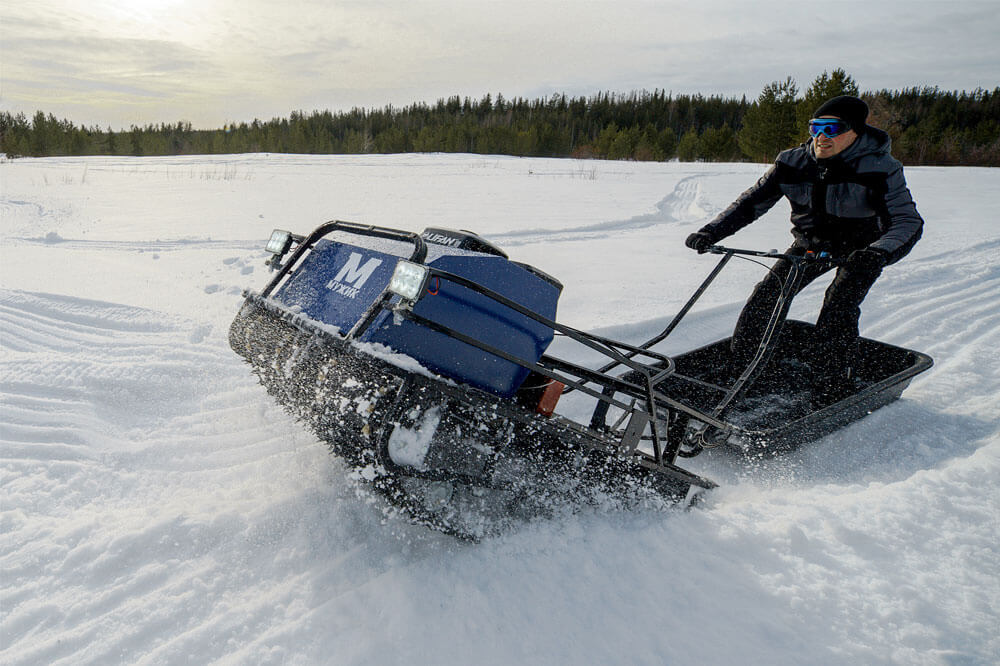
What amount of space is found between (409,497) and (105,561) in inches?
46.0

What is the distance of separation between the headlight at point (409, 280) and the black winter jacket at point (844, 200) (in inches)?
99.4

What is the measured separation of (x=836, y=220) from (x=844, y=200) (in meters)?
0.16

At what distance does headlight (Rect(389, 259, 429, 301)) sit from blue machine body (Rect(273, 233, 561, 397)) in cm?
6

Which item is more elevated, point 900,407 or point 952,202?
point 952,202

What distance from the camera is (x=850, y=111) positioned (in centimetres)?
329

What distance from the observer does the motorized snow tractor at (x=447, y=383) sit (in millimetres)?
2037

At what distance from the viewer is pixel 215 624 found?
6.27 feet

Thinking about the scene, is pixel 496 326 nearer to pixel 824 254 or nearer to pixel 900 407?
pixel 824 254

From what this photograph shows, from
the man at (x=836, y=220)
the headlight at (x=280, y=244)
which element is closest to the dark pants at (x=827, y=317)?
the man at (x=836, y=220)

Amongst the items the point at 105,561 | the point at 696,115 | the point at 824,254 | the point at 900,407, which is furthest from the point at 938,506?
the point at 696,115

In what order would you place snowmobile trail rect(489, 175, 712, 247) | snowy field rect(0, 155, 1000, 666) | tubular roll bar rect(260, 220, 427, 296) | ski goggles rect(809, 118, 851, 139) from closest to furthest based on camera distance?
snowy field rect(0, 155, 1000, 666), tubular roll bar rect(260, 220, 427, 296), ski goggles rect(809, 118, 851, 139), snowmobile trail rect(489, 175, 712, 247)

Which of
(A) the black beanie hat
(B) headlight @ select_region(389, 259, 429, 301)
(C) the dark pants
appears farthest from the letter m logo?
(A) the black beanie hat

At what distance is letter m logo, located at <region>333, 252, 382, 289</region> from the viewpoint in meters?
2.49

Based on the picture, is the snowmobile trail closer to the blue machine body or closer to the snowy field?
the snowy field
